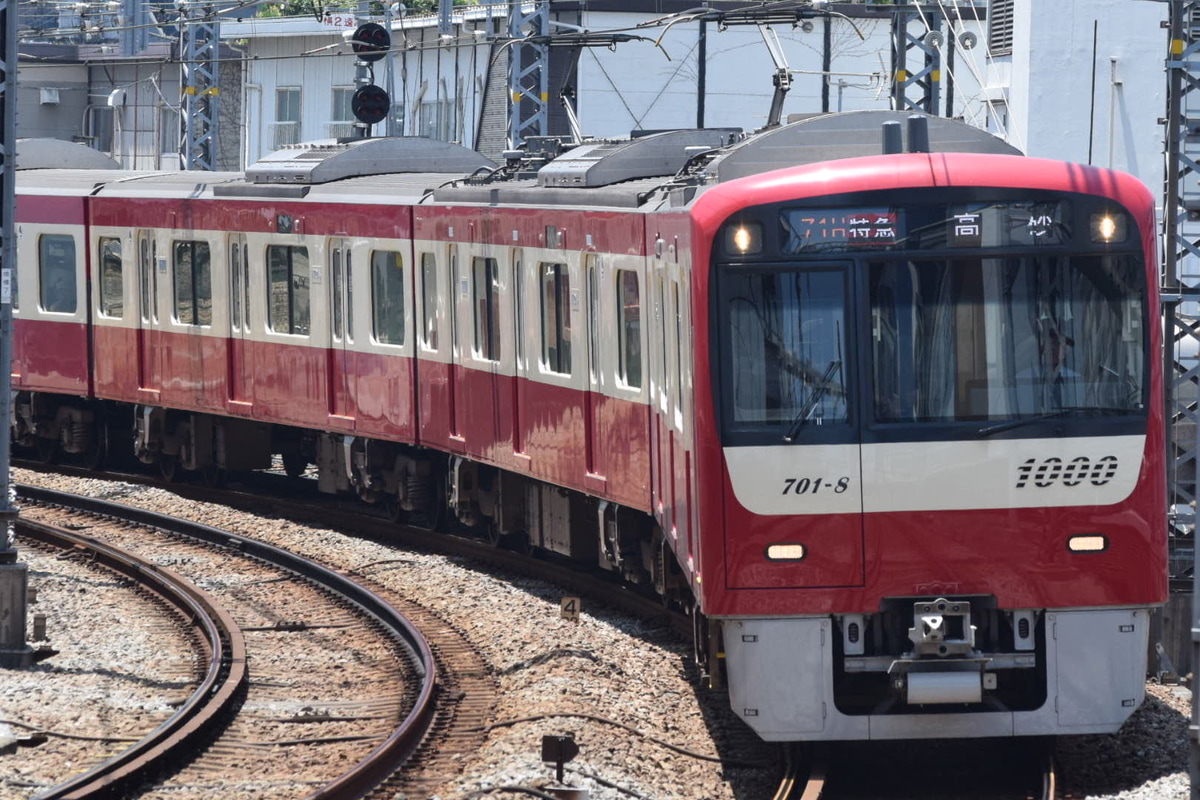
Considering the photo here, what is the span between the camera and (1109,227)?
26.9 feet

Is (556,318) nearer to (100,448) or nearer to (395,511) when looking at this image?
(395,511)

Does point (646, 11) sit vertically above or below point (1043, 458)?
above

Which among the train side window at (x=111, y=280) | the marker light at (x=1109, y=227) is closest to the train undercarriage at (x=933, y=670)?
the marker light at (x=1109, y=227)

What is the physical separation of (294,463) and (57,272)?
2.94m

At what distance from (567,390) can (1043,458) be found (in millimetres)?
A: 5020

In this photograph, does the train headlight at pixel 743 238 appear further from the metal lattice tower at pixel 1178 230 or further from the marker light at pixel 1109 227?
the metal lattice tower at pixel 1178 230

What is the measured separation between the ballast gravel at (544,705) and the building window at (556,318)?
1496 mm

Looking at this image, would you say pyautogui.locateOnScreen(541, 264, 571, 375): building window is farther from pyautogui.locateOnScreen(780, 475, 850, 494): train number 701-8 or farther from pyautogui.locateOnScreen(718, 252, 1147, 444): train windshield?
pyautogui.locateOnScreen(780, 475, 850, 494): train number 701-8

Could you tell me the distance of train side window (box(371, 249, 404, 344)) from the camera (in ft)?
51.4

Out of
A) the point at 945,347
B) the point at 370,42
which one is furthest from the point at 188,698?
the point at 370,42

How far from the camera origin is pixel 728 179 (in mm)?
9188

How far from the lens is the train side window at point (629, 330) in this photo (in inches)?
440

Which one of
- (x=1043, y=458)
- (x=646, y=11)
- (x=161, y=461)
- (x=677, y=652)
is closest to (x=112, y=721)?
(x=677, y=652)

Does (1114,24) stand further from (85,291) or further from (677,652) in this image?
(677,652)
